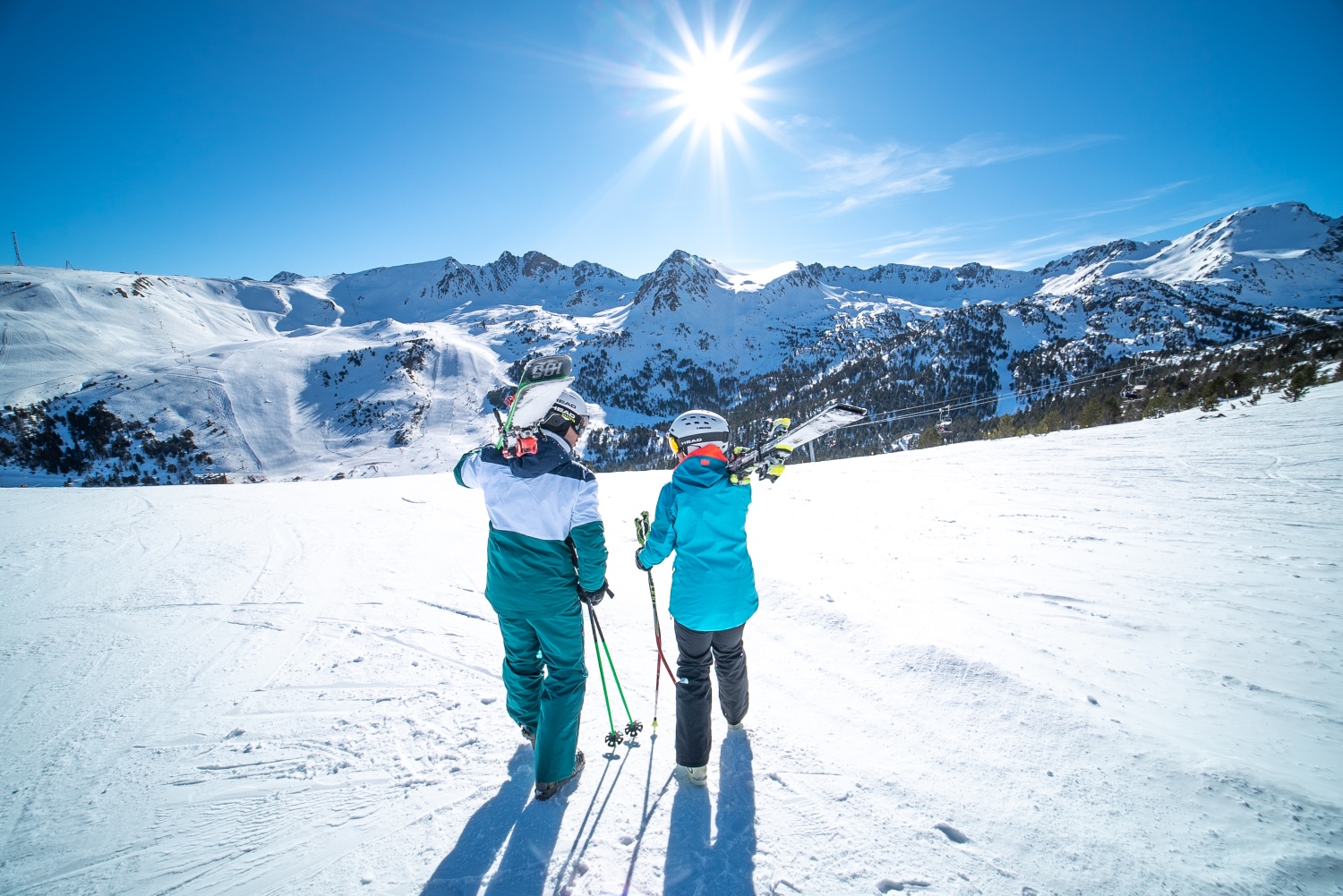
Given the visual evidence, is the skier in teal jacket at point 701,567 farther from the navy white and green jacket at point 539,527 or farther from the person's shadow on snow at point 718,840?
the navy white and green jacket at point 539,527

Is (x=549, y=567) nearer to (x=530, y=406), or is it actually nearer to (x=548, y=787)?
(x=530, y=406)

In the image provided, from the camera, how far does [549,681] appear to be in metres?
3.61

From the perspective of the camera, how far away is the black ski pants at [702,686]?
3500 mm

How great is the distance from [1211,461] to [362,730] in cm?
1289

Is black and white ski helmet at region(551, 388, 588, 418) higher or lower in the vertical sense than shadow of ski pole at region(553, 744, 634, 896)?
higher

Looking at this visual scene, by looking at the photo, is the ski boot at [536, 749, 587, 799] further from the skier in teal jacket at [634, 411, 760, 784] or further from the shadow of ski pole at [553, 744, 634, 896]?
the skier in teal jacket at [634, 411, 760, 784]

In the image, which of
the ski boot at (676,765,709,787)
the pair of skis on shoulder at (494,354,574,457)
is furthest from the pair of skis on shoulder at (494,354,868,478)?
the ski boot at (676,765,709,787)

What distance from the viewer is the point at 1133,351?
551 ft

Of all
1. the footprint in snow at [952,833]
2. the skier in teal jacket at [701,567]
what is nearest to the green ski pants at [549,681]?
the skier in teal jacket at [701,567]

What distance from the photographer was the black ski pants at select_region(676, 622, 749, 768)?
11.5 ft

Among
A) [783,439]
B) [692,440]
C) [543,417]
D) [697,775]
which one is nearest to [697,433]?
[692,440]

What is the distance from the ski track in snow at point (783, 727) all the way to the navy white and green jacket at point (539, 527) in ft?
4.31

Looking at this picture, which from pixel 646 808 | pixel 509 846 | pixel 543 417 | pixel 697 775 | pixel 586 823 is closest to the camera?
pixel 509 846

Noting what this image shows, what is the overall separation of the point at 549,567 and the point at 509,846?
1678mm
